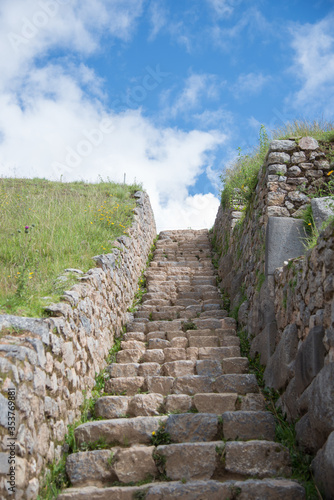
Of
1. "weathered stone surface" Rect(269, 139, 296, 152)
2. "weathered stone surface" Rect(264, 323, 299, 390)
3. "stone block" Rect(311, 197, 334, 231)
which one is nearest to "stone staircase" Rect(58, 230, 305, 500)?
"weathered stone surface" Rect(264, 323, 299, 390)

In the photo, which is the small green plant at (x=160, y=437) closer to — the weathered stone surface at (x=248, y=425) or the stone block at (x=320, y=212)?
A: the weathered stone surface at (x=248, y=425)

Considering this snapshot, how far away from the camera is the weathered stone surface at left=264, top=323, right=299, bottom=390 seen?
12.8 ft

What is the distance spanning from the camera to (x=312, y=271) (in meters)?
3.72

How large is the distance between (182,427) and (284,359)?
1137mm

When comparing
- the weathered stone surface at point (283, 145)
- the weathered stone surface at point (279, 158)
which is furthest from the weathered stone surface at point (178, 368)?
the weathered stone surface at point (283, 145)

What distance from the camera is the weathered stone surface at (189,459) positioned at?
335 cm

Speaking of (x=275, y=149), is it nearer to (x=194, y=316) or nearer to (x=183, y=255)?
(x=194, y=316)

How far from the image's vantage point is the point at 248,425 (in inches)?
149

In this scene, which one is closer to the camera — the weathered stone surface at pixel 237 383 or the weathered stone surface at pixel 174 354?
the weathered stone surface at pixel 237 383

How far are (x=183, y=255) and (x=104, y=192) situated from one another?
306cm

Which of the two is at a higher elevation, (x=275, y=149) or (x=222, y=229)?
(x=275, y=149)

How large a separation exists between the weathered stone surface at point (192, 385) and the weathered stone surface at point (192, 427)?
589 millimetres

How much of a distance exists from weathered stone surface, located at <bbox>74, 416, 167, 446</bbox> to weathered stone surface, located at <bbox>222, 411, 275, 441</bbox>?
636 millimetres

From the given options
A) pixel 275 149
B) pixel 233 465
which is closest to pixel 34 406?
pixel 233 465
